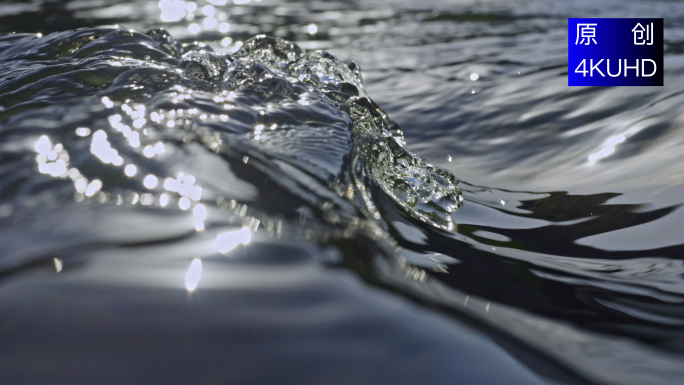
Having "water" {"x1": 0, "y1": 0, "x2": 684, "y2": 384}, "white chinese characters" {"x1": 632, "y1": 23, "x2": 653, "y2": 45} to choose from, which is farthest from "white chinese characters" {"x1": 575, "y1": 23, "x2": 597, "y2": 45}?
"water" {"x1": 0, "y1": 0, "x2": 684, "y2": 384}

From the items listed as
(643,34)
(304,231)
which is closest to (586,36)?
(643,34)

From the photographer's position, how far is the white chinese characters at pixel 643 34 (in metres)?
4.61

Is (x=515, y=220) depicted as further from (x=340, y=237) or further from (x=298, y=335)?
(x=298, y=335)

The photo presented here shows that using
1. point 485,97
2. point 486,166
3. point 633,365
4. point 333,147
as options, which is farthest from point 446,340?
point 485,97

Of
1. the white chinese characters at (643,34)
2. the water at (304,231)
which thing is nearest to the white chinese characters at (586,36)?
the white chinese characters at (643,34)

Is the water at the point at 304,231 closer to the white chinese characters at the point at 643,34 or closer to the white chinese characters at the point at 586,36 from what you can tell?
the white chinese characters at the point at 586,36

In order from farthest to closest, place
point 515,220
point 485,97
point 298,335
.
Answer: point 485,97 < point 515,220 < point 298,335

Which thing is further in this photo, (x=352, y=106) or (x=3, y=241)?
(x=352, y=106)

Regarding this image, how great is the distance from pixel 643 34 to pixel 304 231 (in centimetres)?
519

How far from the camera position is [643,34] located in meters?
5.00

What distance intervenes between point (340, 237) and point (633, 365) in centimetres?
67

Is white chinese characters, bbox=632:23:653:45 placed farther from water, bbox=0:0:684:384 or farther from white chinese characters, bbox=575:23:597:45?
water, bbox=0:0:684:384

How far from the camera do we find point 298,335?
88 centimetres

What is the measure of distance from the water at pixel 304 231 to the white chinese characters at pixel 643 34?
1.96m
